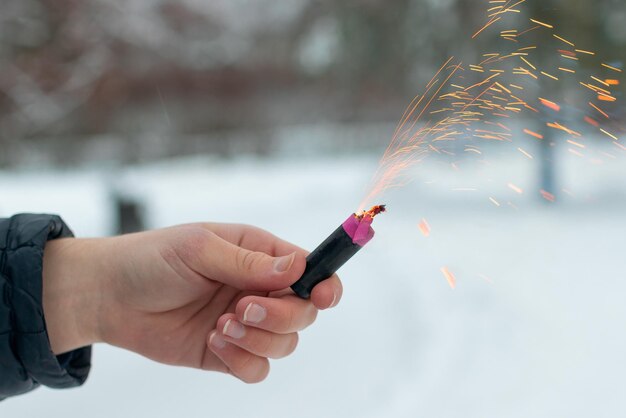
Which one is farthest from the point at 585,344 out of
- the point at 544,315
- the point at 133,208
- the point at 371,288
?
the point at 133,208

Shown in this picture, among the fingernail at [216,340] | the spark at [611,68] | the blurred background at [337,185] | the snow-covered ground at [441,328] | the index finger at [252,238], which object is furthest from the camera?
the spark at [611,68]

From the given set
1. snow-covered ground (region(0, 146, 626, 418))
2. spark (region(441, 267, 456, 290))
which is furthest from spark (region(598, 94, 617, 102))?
spark (region(441, 267, 456, 290))

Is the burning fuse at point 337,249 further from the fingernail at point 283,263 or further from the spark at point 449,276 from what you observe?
the spark at point 449,276

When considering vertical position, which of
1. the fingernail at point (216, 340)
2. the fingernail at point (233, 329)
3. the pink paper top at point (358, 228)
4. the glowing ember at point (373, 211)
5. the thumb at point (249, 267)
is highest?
the glowing ember at point (373, 211)

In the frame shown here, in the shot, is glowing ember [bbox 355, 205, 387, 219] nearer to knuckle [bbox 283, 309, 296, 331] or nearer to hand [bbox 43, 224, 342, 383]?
hand [bbox 43, 224, 342, 383]

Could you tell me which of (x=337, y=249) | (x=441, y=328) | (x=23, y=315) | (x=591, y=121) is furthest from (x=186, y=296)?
(x=591, y=121)

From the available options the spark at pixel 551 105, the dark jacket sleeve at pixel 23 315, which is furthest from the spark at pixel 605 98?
the dark jacket sleeve at pixel 23 315
